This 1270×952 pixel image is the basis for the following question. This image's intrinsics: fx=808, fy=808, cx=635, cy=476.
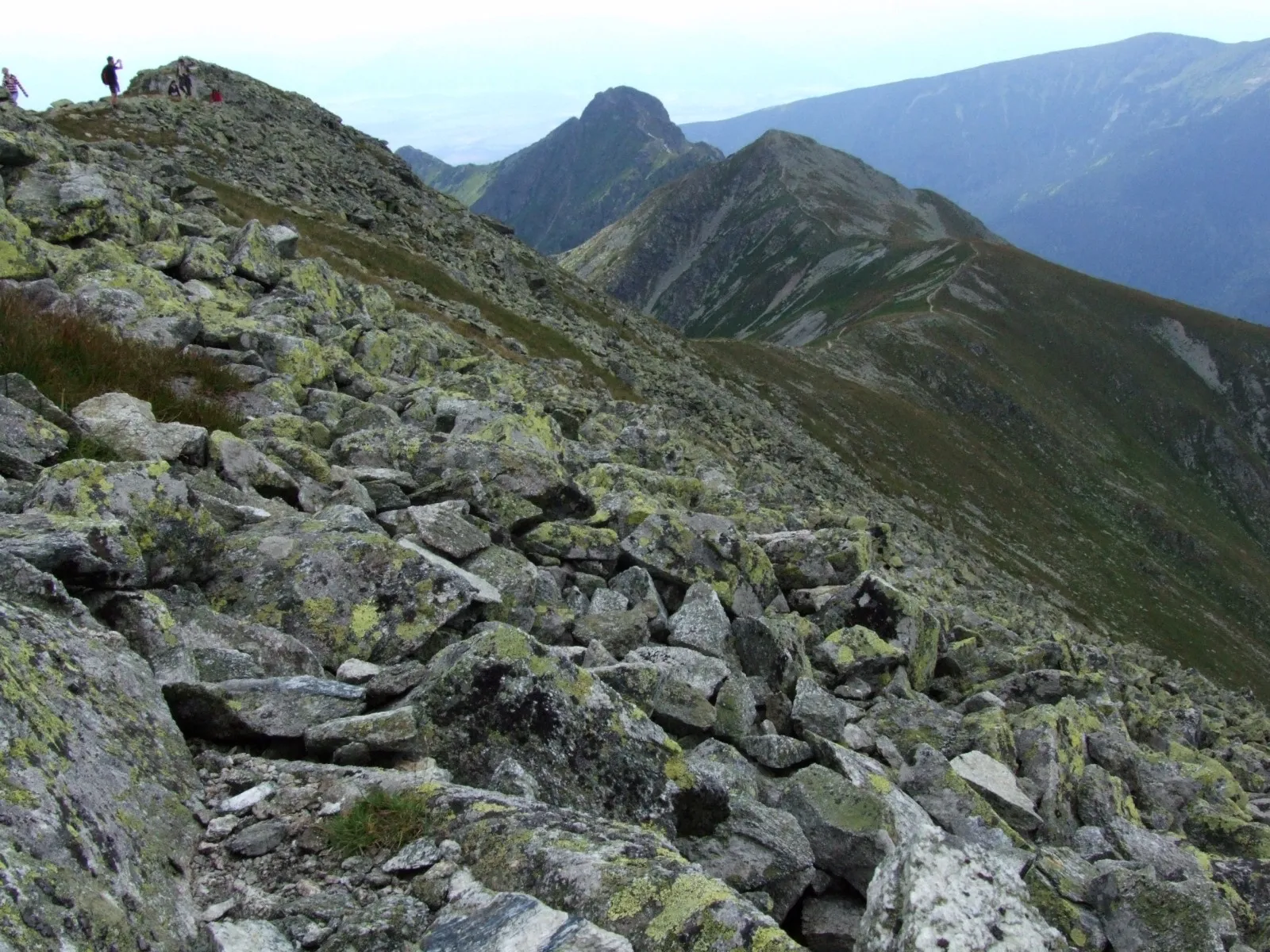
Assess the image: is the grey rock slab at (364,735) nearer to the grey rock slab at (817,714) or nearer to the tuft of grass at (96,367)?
the grey rock slab at (817,714)

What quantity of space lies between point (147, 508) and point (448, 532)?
378 cm

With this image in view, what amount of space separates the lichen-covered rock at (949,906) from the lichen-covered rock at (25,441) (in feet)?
30.9

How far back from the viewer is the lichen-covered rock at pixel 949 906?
558cm

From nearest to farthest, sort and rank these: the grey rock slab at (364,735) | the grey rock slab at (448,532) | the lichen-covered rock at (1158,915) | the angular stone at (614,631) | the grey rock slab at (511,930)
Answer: the grey rock slab at (511,930) < the grey rock slab at (364,735) < the lichen-covered rock at (1158,915) < the angular stone at (614,631) < the grey rock slab at (448,532)

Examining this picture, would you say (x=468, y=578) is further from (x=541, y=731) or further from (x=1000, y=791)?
(x=1000, y=791)

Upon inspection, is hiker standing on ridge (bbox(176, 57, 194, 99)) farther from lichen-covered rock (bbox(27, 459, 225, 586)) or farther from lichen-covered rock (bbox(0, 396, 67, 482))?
lichen-covered rock (bbox(27, 459, 225, 586))

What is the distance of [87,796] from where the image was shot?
4586 mm

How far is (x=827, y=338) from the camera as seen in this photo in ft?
472

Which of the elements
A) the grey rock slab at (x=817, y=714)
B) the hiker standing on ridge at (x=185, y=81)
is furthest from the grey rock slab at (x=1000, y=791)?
the hiker standing on ridge at (x=185, y=81)

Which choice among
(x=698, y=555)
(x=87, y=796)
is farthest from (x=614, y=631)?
(x=87, y=796)

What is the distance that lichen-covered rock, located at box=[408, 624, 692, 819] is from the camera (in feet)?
21.9

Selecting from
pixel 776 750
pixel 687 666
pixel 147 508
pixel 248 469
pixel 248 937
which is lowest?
pixel 776 750

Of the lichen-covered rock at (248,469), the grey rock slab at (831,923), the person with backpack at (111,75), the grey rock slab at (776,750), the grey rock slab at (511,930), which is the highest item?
the person with backpack at (111,75)

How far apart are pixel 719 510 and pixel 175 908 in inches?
692
